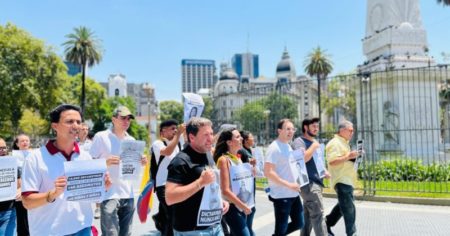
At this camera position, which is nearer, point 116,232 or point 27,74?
point 116,232

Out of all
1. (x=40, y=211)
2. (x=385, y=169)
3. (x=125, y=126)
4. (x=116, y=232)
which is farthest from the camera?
(x=385, y=169)

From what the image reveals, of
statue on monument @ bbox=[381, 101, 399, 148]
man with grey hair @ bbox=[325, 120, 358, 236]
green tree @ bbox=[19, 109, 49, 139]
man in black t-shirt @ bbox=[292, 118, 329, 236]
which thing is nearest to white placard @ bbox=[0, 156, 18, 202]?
man in black t-shirt @ bbox=[292, 118, 329, 236]

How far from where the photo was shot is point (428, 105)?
19391 millimetres

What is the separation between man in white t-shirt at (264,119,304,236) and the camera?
5.51m

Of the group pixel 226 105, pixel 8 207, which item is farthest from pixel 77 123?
pixel 226 105

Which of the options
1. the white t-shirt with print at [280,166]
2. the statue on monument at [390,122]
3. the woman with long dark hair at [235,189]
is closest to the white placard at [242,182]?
the woman with long dark hair at [235,189]

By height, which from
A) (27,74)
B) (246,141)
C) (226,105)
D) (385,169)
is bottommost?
(385,169)

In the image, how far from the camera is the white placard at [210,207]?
337 cm

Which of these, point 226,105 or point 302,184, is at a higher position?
point 226,105

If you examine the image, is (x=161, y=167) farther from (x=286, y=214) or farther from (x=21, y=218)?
(x=21, y=218)

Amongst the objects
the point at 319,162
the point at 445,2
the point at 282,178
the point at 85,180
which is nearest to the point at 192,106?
the point at 282,178

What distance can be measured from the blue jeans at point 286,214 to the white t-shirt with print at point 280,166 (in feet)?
0.28

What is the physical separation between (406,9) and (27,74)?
30.6 m

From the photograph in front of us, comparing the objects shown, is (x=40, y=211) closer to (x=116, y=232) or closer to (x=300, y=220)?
(x=116, y=232)
